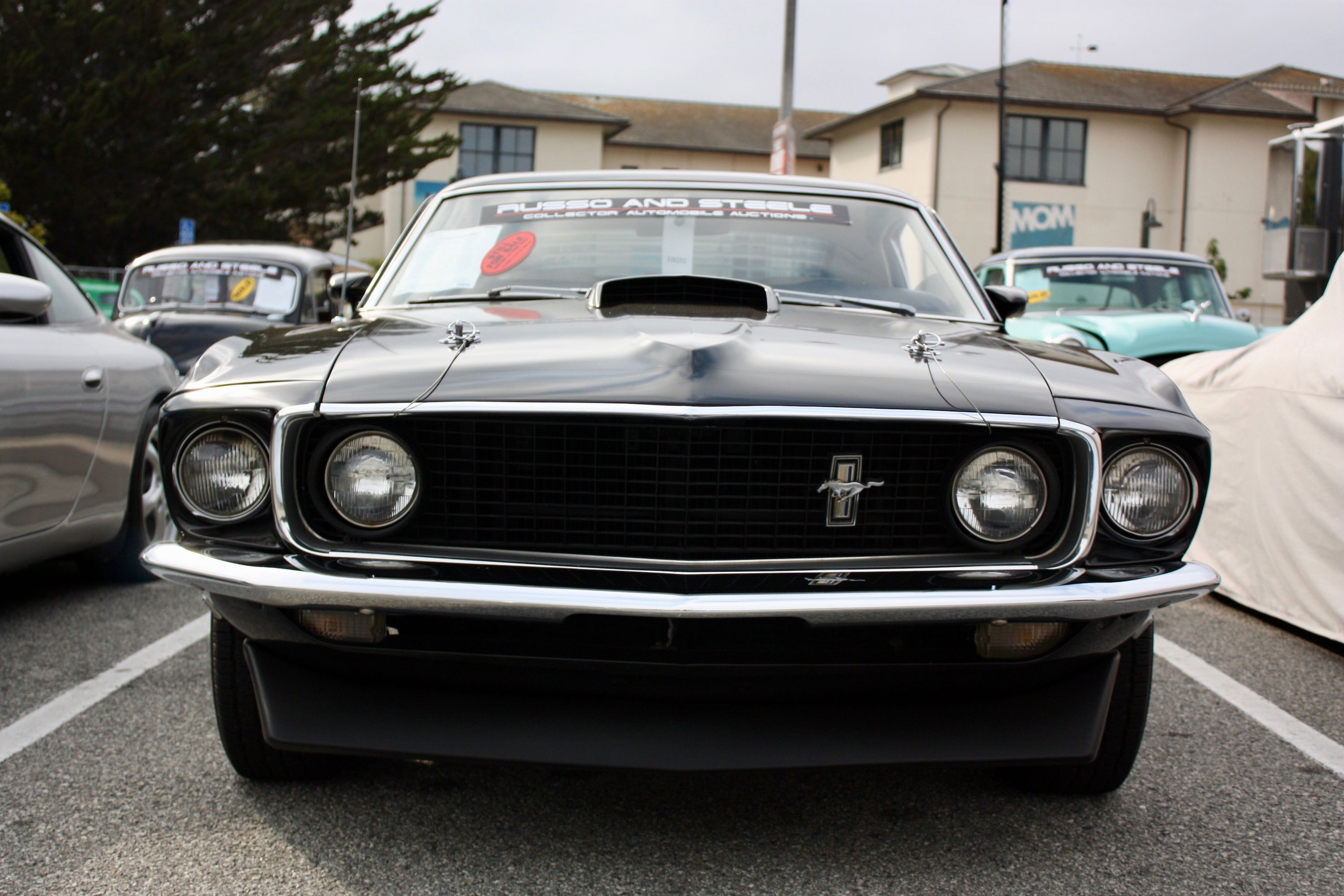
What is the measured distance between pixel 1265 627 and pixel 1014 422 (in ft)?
9.65

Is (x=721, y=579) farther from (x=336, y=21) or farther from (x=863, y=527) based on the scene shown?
(x=336, y=21)

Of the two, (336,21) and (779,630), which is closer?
(779,630)

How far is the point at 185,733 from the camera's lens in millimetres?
3053

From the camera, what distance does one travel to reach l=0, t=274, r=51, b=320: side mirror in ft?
12.0

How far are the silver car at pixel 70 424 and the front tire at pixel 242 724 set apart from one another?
1.33 meters

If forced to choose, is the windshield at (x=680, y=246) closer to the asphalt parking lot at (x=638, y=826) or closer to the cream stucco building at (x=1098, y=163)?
the asphalt parking lot at (x=638, y=826)

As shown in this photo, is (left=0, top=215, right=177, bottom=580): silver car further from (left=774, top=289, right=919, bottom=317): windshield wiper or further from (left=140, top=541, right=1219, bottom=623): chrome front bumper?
(left=774, top=289, right=919, bottom=317): windshield wiper

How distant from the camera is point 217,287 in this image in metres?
8.77

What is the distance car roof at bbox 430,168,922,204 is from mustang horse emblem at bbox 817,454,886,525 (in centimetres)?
161

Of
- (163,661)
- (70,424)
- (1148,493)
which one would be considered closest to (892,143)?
(70,424)

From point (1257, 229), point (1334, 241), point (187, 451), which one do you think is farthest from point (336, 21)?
point (187, 451)

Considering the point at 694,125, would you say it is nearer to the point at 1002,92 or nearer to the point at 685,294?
the point at 1002,92

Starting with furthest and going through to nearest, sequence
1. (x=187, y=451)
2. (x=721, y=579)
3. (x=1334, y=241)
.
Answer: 1. (x=1334, y=241)
2. (x=187, y=451)
3. (x=721, y=579)

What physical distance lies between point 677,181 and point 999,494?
1772mm
